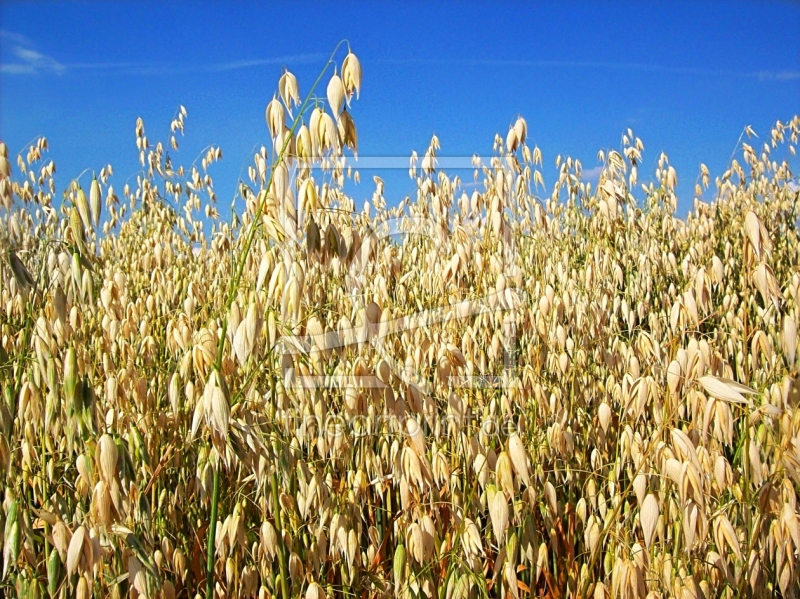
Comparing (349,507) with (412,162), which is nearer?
(349,507)

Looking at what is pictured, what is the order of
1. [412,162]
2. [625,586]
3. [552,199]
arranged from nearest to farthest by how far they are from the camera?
[625,586] → [412,162] → [552,199]

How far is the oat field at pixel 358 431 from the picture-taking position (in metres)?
1.01

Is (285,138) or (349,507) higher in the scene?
(285,138)

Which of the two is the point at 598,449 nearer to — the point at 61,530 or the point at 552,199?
the point at 61,530

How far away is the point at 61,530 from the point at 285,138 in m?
0.72

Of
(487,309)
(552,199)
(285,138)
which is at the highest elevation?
(552,199)

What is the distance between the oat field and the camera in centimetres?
101

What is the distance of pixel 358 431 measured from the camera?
1546 mm

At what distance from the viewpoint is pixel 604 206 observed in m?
2.61

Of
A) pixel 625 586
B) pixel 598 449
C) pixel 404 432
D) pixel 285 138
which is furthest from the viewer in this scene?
pixel 598 449

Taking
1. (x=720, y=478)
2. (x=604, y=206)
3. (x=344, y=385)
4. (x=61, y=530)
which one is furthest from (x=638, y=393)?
(x=604, y=206)

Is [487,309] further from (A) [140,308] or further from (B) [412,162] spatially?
(B) [412,162]

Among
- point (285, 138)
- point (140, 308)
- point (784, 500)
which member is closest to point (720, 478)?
point (784, 500)

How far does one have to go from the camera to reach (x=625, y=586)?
1.07m
